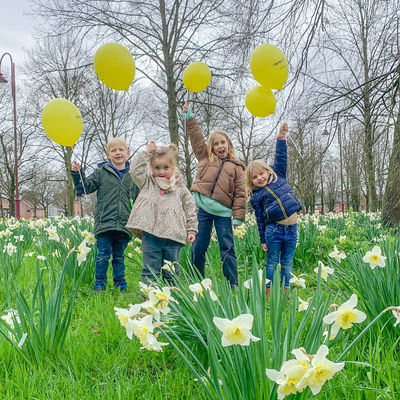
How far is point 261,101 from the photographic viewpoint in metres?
3.35

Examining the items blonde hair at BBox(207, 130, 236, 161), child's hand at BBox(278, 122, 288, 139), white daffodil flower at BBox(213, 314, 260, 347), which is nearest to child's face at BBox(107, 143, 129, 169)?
blonde hair at BBox(207, 130, 236, 161)

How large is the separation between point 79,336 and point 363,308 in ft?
5.18

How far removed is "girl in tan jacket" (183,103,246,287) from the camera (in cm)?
314

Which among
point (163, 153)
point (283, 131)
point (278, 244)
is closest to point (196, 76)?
point (283, 131)

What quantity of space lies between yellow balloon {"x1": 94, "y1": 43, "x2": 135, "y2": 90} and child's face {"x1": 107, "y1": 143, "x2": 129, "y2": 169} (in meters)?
0.56

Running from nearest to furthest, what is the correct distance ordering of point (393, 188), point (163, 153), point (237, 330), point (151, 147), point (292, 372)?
point (292, 372)
point (237, 330)
point (151, 147)
point (163, 153)
point (393, 188)

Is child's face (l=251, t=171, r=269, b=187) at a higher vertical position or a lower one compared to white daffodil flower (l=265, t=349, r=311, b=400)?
higher

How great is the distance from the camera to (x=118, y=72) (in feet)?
9.73

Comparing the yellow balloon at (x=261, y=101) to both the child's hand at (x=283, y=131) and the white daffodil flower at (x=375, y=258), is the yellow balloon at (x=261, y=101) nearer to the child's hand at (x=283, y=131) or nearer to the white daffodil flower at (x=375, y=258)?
the child's hand at (x=283, y=131)

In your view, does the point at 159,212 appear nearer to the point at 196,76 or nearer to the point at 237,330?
the point at 196,76

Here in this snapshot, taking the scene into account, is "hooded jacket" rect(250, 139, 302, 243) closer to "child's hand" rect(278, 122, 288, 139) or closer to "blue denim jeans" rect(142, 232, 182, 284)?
"child's hand" rect(278, 122, 288, 139)

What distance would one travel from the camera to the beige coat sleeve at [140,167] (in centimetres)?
272

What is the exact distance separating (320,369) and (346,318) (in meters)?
0.33

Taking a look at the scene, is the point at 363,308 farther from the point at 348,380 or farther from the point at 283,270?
the point at 283,270
